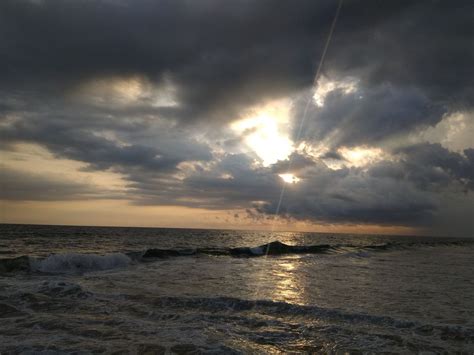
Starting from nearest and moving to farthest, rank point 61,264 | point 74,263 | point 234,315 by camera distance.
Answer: point 234,315 < point 61,264 < point 74,263

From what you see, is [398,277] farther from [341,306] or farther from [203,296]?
[203,296]

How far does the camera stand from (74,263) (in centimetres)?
2353

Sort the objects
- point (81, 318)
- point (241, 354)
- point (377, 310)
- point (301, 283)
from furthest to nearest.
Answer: point (301, 283)
point (377, 310)
point (81, 318)
point (241, 354)

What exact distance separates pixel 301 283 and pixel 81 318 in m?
10.5

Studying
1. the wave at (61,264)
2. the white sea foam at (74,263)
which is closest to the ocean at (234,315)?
the wave at (61,264)

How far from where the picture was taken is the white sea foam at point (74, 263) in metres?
21.8

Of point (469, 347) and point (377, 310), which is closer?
point (469, 347)

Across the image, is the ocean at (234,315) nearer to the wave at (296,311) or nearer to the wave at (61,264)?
the wave at (296,311)

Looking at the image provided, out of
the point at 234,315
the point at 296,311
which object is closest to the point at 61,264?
the point at 234,315

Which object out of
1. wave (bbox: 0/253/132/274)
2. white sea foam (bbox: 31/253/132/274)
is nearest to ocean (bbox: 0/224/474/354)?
wave (bbox: 0/253/132/274)

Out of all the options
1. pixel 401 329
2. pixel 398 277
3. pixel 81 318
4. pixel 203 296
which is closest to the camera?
pixel 401 329

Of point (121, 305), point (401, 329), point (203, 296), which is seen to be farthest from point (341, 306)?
point (121, 305)

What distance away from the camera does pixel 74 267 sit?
23016 millimetres

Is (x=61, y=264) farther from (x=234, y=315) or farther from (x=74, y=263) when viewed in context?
(x=234, y=315)
